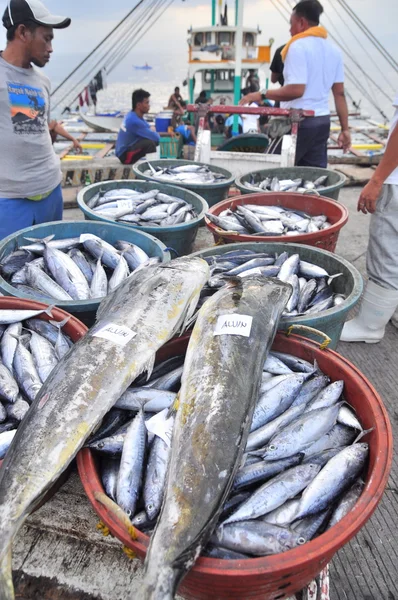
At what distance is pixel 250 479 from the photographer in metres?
1.66

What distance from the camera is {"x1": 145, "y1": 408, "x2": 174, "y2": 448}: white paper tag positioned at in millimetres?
1736

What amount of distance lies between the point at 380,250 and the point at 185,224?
1781 mm

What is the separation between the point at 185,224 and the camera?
396cm

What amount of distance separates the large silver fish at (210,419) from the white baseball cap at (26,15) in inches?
109

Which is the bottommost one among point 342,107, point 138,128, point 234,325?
point 234,325

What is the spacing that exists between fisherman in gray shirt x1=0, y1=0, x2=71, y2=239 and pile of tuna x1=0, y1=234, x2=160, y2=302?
627mm

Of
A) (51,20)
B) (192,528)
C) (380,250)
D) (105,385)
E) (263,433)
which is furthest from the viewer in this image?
(380,250)

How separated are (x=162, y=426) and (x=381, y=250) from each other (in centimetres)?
283

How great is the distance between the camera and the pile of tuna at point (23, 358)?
1.97 metres

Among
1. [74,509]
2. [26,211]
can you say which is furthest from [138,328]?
[26,211]

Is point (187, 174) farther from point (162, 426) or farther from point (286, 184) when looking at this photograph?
point (162, 426)

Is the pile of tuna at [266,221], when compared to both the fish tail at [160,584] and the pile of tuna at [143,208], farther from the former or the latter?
the fish tail at [160,584]

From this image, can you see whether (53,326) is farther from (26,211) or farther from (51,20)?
(51,20)

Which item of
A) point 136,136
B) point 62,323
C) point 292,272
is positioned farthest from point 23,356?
point 136,136
